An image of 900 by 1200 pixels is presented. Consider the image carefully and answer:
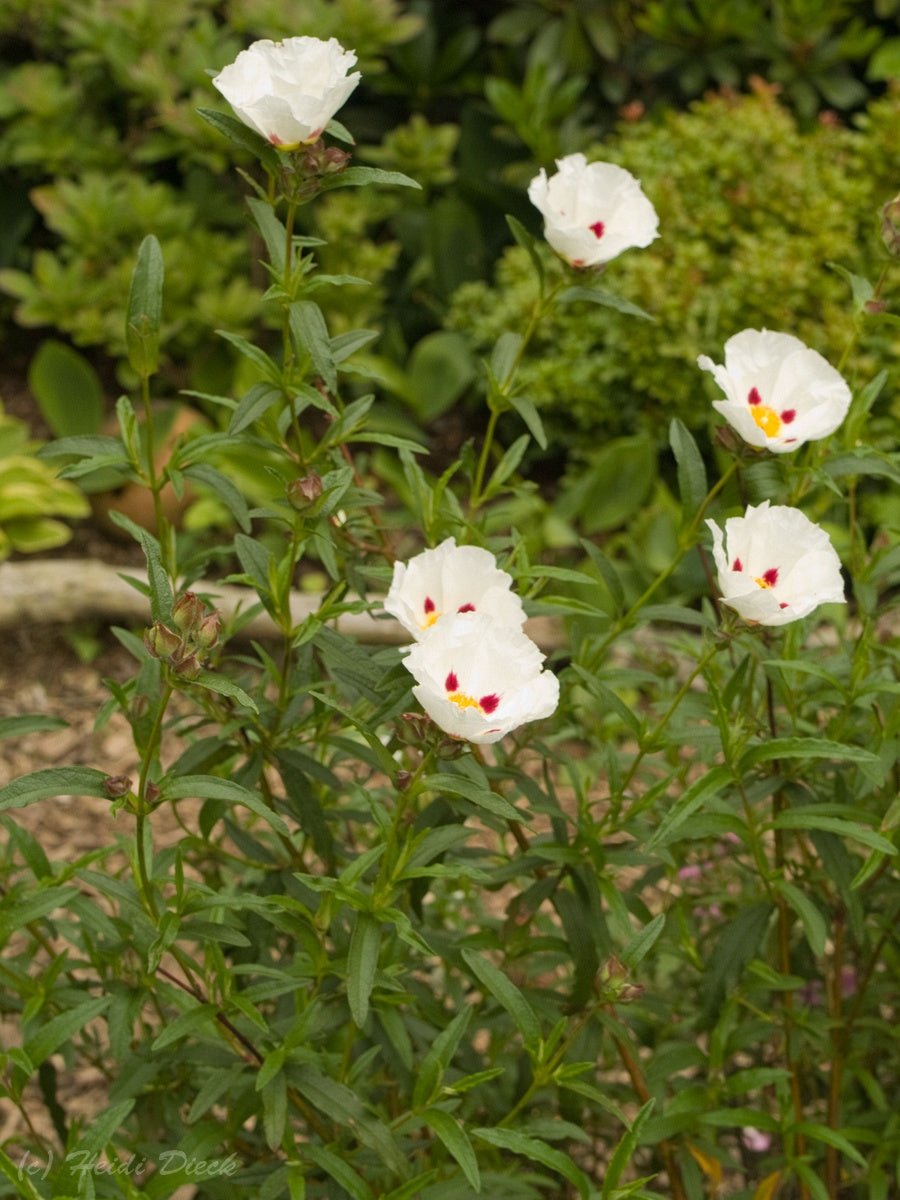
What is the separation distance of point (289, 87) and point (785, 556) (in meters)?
0.61

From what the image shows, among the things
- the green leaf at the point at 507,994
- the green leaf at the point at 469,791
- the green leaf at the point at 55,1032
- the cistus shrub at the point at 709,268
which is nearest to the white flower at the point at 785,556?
the green leaf at the point at 469,791

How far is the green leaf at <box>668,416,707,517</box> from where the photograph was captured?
1.46 meters

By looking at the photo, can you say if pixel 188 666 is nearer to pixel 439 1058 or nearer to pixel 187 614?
pixel 187 614

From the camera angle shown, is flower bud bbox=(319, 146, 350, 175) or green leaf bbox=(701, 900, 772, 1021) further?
green leaf bbox=(701, 900, 772, 1021)

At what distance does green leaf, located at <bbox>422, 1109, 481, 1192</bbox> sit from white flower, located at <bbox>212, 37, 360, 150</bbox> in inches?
35.1

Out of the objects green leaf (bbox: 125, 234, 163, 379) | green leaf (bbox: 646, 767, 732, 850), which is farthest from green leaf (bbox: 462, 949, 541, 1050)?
green leaf (bbox: 125, 234, 163, 379)

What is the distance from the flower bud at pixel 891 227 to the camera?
4.77 ft

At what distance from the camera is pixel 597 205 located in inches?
59.6

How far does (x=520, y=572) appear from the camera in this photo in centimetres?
147

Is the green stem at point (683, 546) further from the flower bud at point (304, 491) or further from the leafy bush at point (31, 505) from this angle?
the leafy bush at point (31, 505)

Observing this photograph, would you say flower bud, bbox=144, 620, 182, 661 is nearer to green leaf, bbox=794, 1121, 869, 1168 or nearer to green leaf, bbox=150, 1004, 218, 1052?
green leaf, bbox=150, 1004, 218, 1052

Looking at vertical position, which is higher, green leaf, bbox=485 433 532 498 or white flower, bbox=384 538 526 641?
white flower, bbox=384 538 526 641

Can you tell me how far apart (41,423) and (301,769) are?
2936 mm

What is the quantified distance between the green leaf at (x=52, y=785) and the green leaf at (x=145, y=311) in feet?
1.22
